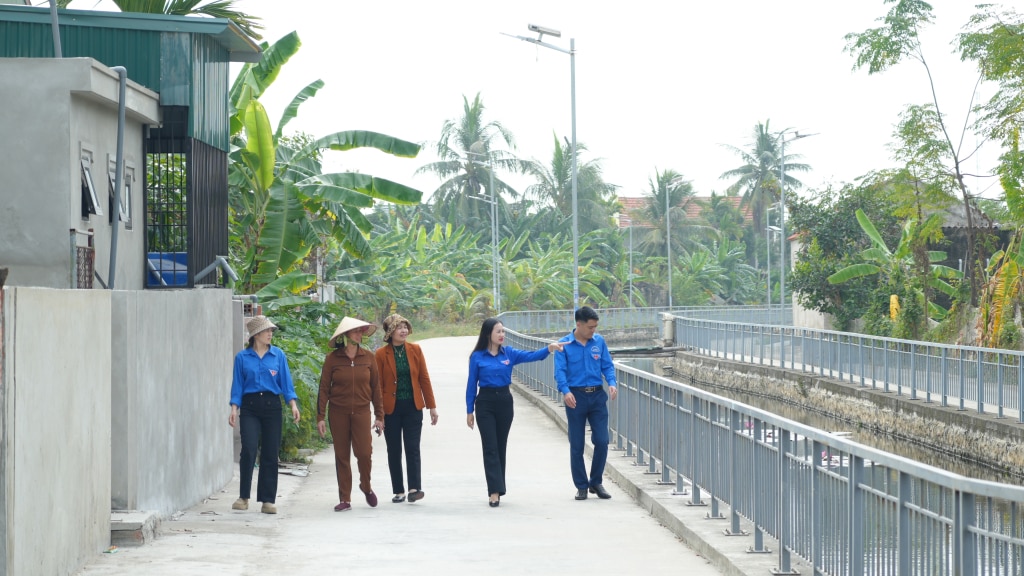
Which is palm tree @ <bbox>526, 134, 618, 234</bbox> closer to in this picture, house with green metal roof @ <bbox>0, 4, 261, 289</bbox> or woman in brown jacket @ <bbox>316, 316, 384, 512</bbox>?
house with green metal roof @ <bbox>0, 4, 261, 289</bbox>

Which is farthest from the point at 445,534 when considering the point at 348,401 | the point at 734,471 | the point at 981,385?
the point at 981,385

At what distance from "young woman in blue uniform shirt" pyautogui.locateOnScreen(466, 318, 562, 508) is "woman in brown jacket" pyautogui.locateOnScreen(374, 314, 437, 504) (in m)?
0.45

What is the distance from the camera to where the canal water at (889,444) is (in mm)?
19837

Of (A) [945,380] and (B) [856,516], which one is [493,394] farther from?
(A) [945,380]

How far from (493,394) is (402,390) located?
2.76 ft

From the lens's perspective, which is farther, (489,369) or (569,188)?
(569,188)

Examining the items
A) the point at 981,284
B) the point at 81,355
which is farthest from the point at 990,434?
the point at 981,284

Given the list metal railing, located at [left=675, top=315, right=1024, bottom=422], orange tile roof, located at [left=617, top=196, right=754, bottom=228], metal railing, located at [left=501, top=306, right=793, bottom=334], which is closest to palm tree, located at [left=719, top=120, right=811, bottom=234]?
orange tile roof, located at [left=617, top=196, right=754, bottom=228]

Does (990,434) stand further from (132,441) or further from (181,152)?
(132,441)

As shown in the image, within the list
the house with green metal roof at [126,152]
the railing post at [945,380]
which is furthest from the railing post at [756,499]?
the railing post at [945,380]

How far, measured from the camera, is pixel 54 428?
26.0 ft

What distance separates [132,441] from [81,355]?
5.07 feet

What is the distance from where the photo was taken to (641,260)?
7862cm

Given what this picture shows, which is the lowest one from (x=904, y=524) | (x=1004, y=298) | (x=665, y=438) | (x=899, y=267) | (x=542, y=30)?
(x=665, y=438)
